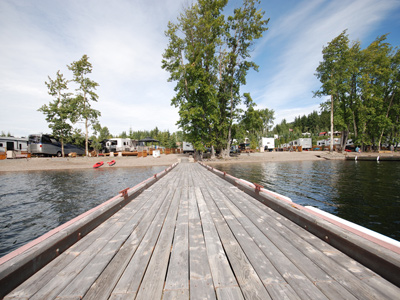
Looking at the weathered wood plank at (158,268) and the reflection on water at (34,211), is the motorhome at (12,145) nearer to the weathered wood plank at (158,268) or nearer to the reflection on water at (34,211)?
the reflection on water at (34,211)

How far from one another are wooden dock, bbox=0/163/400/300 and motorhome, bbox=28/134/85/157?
2915 centimetres

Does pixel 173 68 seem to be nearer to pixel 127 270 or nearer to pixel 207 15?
pixel 207 15

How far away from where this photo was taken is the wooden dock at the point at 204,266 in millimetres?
1543

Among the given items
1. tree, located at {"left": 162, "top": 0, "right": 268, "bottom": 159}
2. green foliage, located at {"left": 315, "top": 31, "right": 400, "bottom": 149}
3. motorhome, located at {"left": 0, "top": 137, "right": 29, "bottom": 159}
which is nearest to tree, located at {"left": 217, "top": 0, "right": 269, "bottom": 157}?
tree, located at {"left": 162, "top": 0, "right": 268, "bottom": 159}

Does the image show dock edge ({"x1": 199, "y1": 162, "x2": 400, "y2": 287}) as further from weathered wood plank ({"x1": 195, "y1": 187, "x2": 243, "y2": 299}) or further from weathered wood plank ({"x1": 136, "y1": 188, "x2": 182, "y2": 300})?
weathered wood plank ({"x1": 136, "y1": 188, "x2": 182, "y2": 300})

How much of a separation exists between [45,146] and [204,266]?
3162 cm

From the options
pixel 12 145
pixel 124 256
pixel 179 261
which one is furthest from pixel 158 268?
pixel 12 145

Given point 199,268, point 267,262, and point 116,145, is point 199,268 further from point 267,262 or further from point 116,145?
point 116,145

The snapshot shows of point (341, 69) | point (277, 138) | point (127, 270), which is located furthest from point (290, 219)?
point (277, 138)

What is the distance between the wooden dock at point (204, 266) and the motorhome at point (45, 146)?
29.2 metres

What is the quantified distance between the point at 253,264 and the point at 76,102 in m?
33.8

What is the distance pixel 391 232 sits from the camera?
3.94m

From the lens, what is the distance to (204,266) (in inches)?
76.1

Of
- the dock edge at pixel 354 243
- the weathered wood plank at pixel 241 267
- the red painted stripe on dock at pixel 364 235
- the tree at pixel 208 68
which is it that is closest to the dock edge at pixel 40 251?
the weathered wood plank at pixel 241 267
